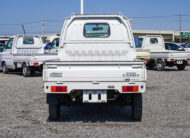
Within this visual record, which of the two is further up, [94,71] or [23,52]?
[23,52]

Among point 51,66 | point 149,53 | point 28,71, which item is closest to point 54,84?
point 51,66

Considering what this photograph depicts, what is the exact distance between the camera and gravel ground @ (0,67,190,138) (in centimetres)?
633

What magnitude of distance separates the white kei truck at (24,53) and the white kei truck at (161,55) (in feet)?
23.1

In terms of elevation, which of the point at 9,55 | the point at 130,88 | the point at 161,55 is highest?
the point at 9,55

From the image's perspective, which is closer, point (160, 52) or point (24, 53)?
point (24, 53)

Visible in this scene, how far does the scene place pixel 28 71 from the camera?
1703cm

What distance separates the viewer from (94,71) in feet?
21.8

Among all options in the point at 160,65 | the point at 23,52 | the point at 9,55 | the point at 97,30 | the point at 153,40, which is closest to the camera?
the point at 97,30

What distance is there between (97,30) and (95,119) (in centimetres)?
231

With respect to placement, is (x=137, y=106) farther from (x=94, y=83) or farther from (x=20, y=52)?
(x=20, y=52)

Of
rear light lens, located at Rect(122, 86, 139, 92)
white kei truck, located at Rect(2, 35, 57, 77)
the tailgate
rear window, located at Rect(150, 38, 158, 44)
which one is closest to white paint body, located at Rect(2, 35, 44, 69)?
white kei truck, located at Rect(2, 35, 57, 77)

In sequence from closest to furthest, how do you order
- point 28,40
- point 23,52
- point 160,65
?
point 23,52 → point 28,40 → point 160,65

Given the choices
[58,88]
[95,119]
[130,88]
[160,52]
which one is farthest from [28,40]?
[130,88]

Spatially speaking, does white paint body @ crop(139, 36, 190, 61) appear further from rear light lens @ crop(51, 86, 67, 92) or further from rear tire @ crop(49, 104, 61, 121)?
rear light lens @ crop(51, 86, 67, 92)
